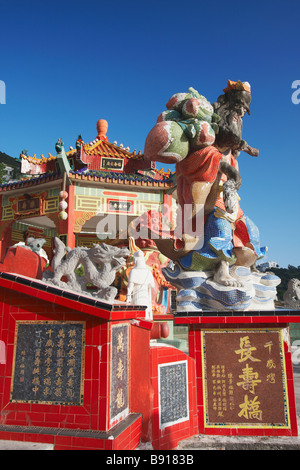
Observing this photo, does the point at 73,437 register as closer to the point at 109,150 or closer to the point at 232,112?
the point at 232,112

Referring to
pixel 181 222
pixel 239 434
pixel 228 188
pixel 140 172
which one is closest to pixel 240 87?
pixel 228 188

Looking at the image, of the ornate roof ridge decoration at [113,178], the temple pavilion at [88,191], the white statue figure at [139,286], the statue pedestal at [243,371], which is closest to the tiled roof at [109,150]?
the temple pavilion at [88,191]

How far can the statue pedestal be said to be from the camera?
4004mm

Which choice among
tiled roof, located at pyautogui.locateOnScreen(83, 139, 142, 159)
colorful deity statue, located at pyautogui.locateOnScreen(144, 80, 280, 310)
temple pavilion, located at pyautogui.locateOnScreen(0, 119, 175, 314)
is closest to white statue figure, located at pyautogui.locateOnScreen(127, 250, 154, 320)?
colorful deity statue, located at pyautogui.locateOnScreen(144, 80, 280, 310)

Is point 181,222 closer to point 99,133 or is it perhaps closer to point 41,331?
point 41,331

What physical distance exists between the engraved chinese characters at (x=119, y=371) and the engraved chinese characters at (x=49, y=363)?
308 mm

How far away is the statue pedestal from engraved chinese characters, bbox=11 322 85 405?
4.83 feet

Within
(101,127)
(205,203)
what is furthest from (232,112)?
(101,127)

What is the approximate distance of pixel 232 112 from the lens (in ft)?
18.3

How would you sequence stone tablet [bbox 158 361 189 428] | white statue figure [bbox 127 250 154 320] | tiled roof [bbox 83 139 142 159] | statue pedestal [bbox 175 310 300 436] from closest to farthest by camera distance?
stone tablet [bbox 158 361 189 428], statue pedestal [bbox 175 310 300 436], white statue figure [bbox 127 250 154 320], tiled roof [bbox 83 139 142 159]

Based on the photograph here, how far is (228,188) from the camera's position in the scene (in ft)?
16.3

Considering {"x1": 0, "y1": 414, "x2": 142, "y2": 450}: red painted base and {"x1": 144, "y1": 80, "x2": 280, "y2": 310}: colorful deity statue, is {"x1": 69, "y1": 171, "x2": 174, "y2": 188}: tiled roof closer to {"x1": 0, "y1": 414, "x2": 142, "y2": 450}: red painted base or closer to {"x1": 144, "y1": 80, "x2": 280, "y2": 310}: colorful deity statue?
{"x1": 144, "y1": 80, "x2": 280, "y2": 310}: colorful deity statue

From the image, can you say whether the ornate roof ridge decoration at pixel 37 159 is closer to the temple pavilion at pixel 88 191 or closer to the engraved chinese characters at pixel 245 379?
the temple pavilion at pixel 88 191
